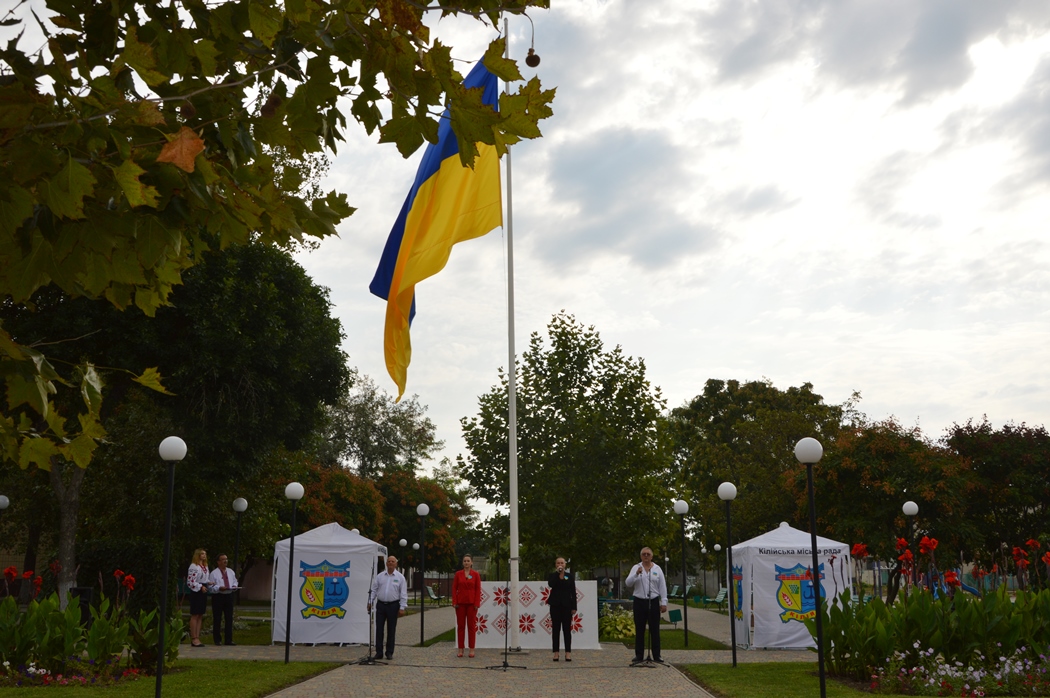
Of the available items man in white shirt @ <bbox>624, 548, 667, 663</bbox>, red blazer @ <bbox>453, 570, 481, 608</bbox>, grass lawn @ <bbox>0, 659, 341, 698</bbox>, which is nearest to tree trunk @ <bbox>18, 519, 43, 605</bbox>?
grass lawn @ <bbox>0, 659, 341, 698</bbox>

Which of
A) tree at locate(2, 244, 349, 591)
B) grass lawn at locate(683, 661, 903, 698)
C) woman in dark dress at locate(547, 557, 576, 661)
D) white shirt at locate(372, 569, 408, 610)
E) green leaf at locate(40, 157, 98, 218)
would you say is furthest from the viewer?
tree at locate(2, 244, 349, 591)

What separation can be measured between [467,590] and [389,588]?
1411 millimetres

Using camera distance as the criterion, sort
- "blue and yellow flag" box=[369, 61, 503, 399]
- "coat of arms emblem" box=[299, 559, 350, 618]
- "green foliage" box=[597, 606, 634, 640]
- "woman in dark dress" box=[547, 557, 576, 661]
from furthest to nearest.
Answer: "green foliage" box=[597, 606, 634, 640], "coat of arms emblem" box=[299, 559, 350, 618], "woman in dark dress" box=[547, 557, 576, 661], "blue and yellow flag" box=[369, 61, 503, 399]

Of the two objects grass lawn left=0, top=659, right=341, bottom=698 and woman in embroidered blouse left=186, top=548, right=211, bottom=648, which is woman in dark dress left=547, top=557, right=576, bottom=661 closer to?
grass lawn left=0, top=659, right=341, bottom=698

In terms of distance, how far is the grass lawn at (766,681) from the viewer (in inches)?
445

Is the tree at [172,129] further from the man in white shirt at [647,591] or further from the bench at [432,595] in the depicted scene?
the bench at [432,595]

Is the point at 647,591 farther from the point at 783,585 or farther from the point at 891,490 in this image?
the point at 891,490

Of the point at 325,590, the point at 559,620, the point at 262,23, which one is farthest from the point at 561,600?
the point at 262,23

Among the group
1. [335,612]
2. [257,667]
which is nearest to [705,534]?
[335,612]

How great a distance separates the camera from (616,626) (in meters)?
22.5

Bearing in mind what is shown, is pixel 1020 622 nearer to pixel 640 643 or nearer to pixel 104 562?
pixel 640 643

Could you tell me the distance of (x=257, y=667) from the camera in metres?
14.4

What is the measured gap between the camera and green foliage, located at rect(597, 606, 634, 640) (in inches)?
869

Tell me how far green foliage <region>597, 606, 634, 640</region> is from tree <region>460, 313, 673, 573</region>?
4.98 ft
